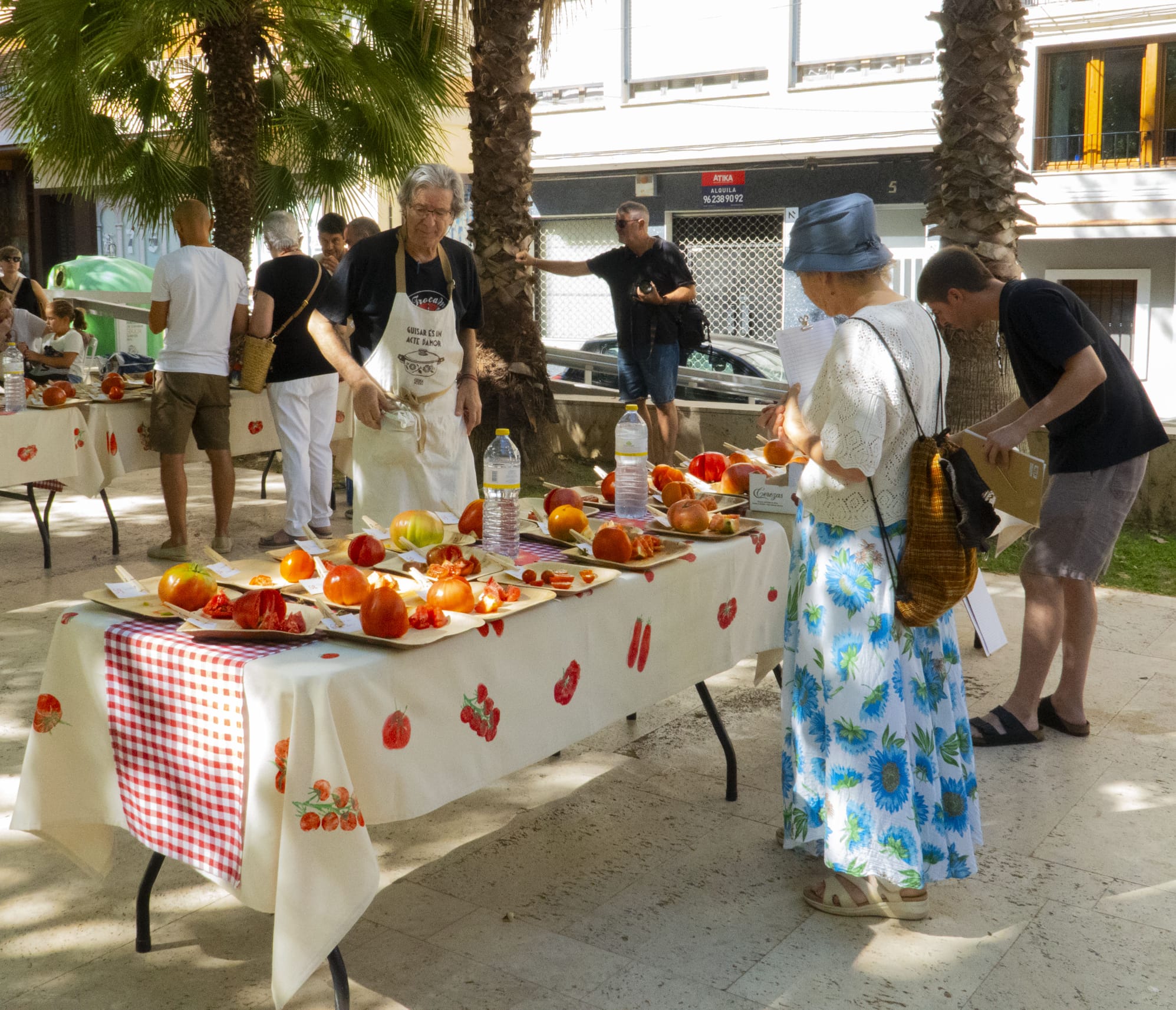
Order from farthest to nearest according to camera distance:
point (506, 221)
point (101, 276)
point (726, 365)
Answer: point (101, 276) < point (726, 365) < point (506, 221)

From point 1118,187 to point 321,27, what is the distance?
1284 centimetres

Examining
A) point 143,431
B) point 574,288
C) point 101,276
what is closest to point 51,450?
point 143,431

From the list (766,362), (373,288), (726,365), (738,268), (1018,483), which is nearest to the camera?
(1018,483)

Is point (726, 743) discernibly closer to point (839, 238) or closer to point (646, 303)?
point (839, 238)

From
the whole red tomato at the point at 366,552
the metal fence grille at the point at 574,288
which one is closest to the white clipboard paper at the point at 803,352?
the whole red tomato at the point at 366,552

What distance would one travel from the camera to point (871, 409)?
2783 millimetres

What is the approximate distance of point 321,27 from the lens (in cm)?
969

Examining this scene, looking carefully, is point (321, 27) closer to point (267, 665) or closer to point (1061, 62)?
point (267, 665)

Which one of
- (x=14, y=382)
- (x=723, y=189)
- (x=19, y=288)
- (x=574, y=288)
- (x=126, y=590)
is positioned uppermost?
(x=723, y=189)

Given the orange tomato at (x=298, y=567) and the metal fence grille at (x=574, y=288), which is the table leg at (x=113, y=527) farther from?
the metal fence grille at (x=574, y=288)

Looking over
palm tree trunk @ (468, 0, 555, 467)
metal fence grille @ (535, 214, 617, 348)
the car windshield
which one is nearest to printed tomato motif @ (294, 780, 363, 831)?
palm tree trunk @ (468, 0, 555, 467)

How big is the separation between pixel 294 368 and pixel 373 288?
2.85 metres

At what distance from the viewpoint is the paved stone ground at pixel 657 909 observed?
8.97ft

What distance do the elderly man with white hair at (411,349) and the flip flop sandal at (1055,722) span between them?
91.1 inches
